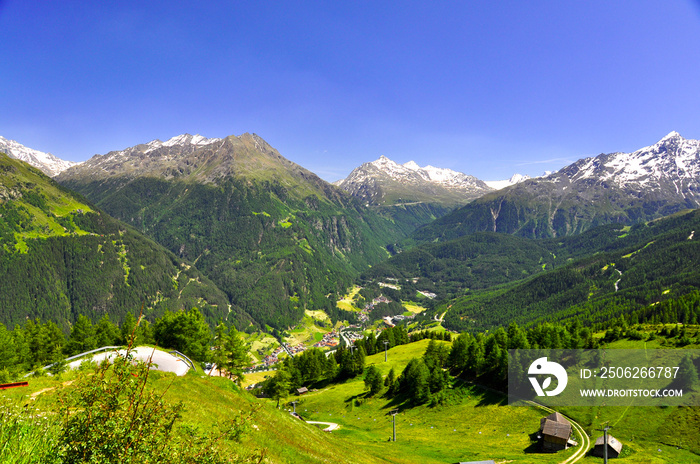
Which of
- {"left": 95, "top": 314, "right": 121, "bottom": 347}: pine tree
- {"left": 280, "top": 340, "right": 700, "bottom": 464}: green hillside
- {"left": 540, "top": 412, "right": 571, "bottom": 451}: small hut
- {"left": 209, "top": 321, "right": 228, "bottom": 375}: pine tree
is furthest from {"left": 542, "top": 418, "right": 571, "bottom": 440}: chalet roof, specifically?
{"left": 95, "top": 314, "right": 121, "bottom": 347}: pine tree

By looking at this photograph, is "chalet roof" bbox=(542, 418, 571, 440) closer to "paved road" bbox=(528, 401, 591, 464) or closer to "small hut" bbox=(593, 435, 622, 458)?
"paved road" bbox=(528, 401, 591, 464)

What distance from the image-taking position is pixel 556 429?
5800 centimetres

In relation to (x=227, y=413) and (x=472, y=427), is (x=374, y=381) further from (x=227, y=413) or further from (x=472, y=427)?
(x=227, y=413)

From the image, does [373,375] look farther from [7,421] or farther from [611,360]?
[7,421]

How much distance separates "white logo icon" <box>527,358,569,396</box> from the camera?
74625 millimetres

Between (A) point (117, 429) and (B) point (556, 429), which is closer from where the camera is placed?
(A) point (117, 429)

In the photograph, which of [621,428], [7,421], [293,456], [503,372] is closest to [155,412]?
[7,421]

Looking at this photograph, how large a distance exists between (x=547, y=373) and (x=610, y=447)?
92.9 ft

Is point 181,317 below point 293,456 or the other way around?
the other way around

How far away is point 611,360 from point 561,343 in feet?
34.6

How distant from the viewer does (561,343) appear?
8844 cm

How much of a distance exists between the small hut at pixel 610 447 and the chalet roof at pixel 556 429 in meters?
4.09

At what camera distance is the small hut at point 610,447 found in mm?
52125

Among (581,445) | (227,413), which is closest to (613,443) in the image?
(581,445)
